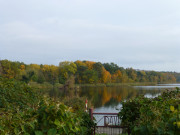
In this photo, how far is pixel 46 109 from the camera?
2068mm

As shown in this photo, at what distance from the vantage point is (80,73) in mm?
69188

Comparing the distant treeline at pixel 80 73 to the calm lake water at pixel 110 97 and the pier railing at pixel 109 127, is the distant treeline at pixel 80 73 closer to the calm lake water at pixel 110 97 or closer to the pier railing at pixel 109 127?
the calm lake water at pixel 110 97

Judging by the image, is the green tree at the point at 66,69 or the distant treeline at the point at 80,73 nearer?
the distant treeline at the point at 80,73

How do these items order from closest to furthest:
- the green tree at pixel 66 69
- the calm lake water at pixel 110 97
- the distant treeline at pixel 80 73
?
the calm lake water at pixel 110 97 → the distant treeline at pixel 80 73 → the green tree at pixel 66 69

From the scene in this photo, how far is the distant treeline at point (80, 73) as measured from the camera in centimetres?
4971

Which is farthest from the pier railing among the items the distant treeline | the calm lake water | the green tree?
the green tree

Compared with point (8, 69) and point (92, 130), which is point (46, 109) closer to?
point (92, 130)

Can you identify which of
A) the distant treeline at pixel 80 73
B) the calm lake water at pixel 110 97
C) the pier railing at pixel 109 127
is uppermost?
the distant treeline at pixel 80 73

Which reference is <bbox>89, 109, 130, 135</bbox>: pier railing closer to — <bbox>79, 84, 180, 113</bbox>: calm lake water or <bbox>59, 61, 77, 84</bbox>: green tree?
<bbox>79, 84, 180, 113</bbox>: calm lake water

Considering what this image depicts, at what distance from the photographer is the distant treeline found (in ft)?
163

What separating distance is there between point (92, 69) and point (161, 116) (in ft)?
233

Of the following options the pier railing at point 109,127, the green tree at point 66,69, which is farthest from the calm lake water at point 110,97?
the green tree at point 66,69

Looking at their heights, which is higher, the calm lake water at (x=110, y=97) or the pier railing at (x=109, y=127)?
the pier railing at (x=109, y=127)

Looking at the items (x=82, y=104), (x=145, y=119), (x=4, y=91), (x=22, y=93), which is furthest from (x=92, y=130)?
(x=82, y=104)
